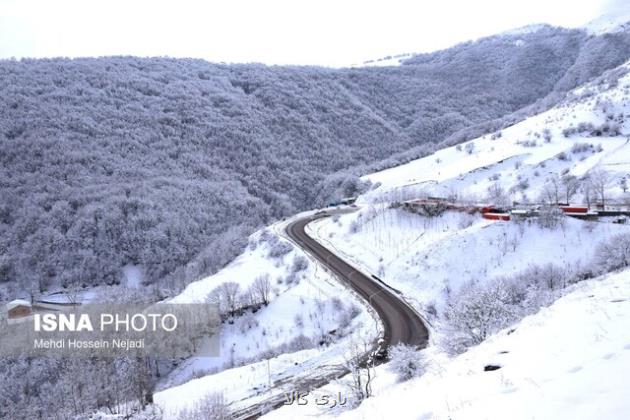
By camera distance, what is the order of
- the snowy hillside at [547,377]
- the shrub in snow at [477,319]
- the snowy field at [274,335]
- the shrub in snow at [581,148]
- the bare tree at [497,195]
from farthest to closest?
the shrub in snow at [581,148] < the bare tree at [497,195] < the snowy field at [274,335] < the shrub in snow at [477,319] < the snowy hillside at [547,377]

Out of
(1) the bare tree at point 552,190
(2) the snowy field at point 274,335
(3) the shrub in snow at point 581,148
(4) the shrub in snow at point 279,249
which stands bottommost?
(2) the snowy field at point 274,335

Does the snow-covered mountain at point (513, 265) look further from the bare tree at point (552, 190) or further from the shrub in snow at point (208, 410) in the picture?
the shrub in snow at point (208, 410)

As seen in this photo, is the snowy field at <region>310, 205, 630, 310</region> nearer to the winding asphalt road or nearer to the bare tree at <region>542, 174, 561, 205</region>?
the winding asphalt road

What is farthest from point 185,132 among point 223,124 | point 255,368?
point 255,368

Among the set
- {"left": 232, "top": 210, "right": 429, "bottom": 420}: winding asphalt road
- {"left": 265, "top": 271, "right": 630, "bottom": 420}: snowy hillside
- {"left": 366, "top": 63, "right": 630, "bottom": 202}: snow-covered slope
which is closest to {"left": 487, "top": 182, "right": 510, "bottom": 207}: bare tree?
{"left": 366, "top": 63, "right": 630, "bottom": 202}: snow-covered slope

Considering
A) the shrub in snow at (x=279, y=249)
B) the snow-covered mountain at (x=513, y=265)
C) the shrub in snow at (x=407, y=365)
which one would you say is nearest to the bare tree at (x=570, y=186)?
the snow-covered mountain at (x=513, y=265)
